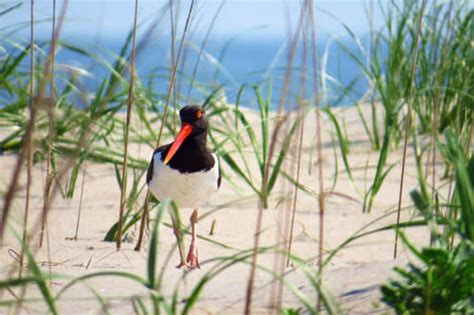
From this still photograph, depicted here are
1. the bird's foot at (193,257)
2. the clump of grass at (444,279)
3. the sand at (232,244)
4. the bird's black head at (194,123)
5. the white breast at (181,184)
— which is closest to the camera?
the clump of grass at (444,279)

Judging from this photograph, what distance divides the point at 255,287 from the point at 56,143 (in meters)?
2.75

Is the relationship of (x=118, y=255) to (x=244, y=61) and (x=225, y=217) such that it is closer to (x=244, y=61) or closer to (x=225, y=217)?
(x=225, y=217)

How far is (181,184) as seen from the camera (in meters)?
4.18

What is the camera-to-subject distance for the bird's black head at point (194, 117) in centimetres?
436

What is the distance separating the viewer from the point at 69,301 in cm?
261

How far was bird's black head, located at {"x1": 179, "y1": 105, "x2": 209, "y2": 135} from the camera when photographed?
4.36 metres

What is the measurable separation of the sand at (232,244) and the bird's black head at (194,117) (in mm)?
306

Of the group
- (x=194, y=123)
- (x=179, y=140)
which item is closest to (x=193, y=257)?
(x=179, y=140)

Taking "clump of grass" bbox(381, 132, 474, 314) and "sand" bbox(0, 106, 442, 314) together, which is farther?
"sand" bbox(0, 106, 442, 314)

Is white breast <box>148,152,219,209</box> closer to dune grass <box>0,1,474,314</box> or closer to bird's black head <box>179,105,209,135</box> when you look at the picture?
dune grass <box>0,1,474,314</box>

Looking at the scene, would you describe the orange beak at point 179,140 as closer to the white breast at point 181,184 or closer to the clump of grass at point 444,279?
the white breast at point 181,184

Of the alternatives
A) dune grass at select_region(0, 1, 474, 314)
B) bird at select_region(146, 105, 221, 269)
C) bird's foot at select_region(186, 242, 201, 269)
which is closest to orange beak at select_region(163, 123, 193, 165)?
bird at select_region(146, 105, 221, 269)

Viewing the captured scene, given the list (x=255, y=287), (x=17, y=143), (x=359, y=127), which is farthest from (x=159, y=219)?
(x=359, y=127)

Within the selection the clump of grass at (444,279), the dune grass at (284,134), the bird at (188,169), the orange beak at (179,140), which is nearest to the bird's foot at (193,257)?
the bird at (188,169)
